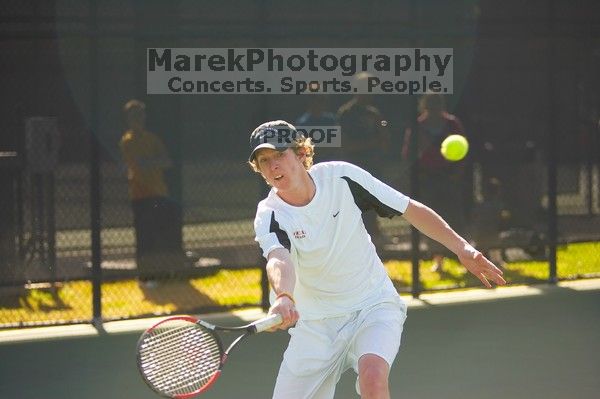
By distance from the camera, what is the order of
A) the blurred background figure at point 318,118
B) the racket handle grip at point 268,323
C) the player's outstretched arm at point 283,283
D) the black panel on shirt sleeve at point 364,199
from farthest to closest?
1. the blurred background figure at point 318,118
2. the black panel on shirt sleeve at point 364,199
3. the player's outstretched arm at point 283,283
4. the racket handle grip at point 268,323

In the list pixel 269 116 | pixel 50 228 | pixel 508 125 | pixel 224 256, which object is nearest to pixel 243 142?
pixel 269 116

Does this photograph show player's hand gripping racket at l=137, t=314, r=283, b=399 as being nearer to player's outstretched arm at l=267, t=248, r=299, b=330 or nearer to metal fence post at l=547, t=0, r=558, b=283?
player's outstretched arm at l=267, t=248, r=299, b=330

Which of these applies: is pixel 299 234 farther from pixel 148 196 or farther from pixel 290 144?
pixel 148 196

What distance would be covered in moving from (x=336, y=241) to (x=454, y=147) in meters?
4.53

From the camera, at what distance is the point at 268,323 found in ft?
13.5

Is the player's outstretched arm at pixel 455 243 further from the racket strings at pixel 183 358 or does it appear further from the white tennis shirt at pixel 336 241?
the racket strings at pixel 183 358

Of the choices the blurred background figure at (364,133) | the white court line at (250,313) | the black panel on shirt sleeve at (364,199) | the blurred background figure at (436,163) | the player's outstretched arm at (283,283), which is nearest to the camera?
the player's outstretched arm at (283,283)

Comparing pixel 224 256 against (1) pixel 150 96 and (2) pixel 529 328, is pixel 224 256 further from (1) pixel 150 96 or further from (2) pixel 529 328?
(2) pixel 529 328

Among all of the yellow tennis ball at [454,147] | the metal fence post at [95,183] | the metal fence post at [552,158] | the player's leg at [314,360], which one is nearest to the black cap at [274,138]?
the player's leg at [314,360]

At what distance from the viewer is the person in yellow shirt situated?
346 inches

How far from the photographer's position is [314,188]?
16.8 feet

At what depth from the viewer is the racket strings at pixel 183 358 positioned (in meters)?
4.29

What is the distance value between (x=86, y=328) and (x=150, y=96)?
5.40 feet

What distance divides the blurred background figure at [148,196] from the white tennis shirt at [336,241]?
12.4ft
